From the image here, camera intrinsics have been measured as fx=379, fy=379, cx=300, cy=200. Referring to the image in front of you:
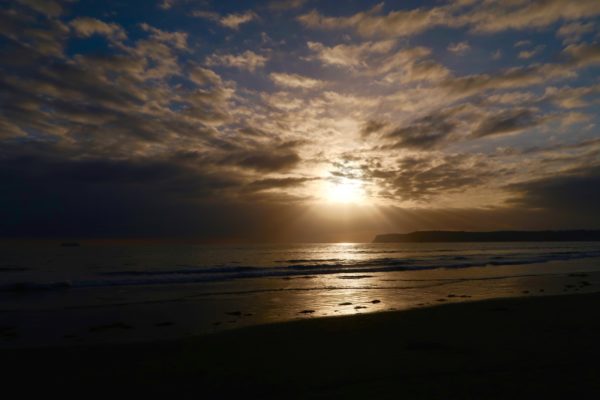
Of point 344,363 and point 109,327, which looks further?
point 109,327

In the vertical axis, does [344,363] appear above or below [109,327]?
above

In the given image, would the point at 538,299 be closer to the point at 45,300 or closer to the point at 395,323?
the point at 395,323

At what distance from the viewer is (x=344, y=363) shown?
25.6 feet

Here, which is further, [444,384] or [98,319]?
[98,319]

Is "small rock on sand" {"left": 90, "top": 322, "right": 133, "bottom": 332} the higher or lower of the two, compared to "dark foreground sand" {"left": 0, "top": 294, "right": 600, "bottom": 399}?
lower

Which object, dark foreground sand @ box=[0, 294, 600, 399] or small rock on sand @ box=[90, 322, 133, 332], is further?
small rock on sand @ box=[90, 322, 133, 332]

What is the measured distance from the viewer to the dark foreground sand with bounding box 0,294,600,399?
628 centimetres

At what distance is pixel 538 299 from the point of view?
55.7 feet

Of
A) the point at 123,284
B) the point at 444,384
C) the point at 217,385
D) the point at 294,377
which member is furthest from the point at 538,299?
the point at 123,284

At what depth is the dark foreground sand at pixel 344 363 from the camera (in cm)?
628

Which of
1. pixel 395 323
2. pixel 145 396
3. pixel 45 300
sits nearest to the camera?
pixel 145 396

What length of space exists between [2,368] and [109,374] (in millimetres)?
2627

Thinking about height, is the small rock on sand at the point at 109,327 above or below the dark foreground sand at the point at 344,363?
below

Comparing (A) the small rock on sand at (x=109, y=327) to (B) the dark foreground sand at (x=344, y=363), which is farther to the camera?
(A) the small rock on sand at (x=109, y=327)
